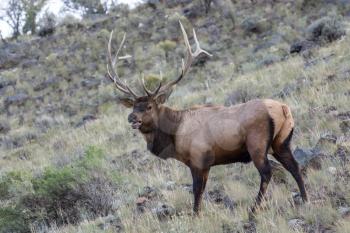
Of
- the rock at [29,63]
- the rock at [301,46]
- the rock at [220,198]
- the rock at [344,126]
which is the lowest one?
the rock at [220,198]

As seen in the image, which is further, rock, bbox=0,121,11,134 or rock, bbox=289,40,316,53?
rock, bbox=0,121,11,134

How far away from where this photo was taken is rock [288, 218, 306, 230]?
17.5 feet

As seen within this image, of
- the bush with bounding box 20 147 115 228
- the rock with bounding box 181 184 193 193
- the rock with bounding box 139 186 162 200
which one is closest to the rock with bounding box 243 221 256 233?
the rock with bounding box 181 184 193 193

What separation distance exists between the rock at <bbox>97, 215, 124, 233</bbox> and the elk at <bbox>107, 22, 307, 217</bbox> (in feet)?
3.31

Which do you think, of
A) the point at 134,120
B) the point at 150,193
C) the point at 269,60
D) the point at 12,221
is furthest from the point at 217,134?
the point at 269,60

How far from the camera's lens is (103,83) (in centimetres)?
2434

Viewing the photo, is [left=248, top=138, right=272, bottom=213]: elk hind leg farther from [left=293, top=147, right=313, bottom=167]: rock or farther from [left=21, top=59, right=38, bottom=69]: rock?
[left=21, top=59, right=38, bottom=69]: rock

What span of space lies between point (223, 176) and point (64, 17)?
1228 inches

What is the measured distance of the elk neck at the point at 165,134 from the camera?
7035 millimetres

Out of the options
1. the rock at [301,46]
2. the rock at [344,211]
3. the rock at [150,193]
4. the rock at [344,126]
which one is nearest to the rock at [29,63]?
the rock at [301,46]

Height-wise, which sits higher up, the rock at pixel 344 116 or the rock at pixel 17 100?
the rock at pixel 344 116

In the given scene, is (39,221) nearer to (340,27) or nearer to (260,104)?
(260,104)

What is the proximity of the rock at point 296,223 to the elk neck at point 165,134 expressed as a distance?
74.7 inches

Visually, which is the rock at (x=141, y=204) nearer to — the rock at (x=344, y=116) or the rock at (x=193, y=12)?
the rock at (x=344, y=116)
